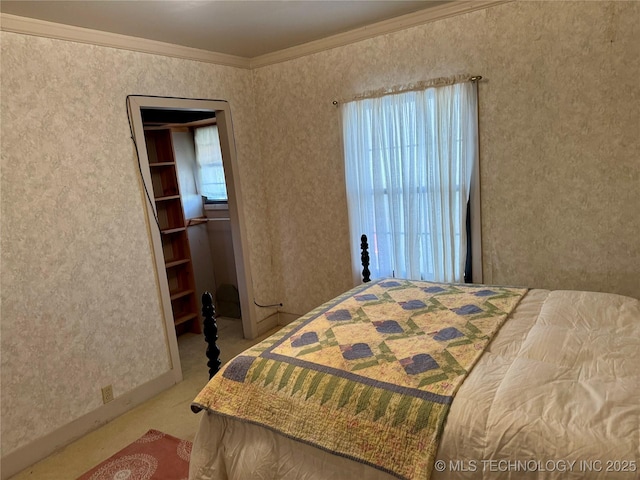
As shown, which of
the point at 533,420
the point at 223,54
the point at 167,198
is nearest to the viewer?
the point at 533,420

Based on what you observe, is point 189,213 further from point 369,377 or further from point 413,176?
point 369,377

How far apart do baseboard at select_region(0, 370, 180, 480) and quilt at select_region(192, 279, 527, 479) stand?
4.31 ft

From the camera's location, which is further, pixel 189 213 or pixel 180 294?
pixel 189 213

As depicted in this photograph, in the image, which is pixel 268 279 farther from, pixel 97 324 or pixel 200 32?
pixel 200 32

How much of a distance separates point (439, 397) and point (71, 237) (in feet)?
7.78

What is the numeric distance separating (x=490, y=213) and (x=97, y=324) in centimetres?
285

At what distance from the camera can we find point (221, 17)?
104 inches

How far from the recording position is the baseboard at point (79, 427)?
2355mm

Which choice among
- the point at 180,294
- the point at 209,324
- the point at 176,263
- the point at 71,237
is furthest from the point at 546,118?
the point at 180,294

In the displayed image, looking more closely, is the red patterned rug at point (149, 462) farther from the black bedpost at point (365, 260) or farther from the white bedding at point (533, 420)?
the black bedpost at point (365, 260)

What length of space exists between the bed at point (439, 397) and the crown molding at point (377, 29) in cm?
199

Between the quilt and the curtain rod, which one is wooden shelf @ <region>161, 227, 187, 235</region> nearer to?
→ the curtain rod

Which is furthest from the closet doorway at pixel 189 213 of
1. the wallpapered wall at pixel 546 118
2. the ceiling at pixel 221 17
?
the wallpapered wall at pixel 546 118

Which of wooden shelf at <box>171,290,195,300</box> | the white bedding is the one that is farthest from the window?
the white bedding
